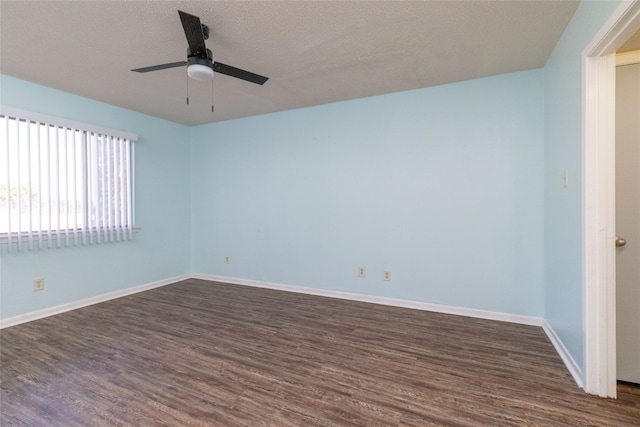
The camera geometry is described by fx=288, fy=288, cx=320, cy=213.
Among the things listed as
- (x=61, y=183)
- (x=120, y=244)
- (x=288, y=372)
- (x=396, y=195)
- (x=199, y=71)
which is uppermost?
(x=199, y=71)

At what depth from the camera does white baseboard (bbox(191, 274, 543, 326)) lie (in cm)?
282

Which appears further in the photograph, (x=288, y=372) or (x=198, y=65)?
(x=288, y=372)

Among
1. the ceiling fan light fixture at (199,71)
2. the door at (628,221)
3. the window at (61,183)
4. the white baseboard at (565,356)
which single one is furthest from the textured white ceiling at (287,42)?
the white baseboard at (565,356)

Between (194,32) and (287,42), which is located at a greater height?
(287,42)

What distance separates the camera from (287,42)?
2.25 metres

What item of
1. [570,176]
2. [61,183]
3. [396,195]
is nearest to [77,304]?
[61,183]

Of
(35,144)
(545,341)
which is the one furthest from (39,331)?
(545,341)

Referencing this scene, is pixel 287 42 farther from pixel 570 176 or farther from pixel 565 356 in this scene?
pixel 565 356

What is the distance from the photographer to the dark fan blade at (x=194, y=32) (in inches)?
63.2

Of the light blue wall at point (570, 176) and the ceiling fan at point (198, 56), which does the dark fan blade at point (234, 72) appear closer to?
the ceiling fan at point (198, 56)

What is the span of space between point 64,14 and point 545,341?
4.32m

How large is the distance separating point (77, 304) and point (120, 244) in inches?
31.9

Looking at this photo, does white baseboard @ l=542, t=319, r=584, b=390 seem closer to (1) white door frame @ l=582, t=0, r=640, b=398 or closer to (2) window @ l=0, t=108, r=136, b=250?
(1) white door frame @ l=582, t=0, r=640, b=398

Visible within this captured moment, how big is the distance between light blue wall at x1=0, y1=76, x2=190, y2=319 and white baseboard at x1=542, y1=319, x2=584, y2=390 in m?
4.65
